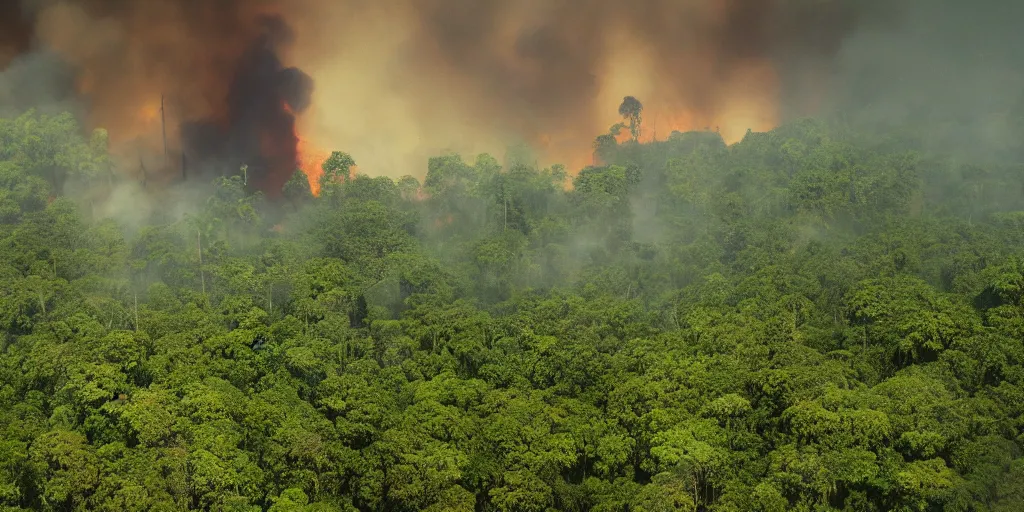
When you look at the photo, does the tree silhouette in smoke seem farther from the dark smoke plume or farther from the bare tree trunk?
the bare tree trunk

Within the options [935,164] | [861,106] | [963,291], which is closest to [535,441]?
[963,291]

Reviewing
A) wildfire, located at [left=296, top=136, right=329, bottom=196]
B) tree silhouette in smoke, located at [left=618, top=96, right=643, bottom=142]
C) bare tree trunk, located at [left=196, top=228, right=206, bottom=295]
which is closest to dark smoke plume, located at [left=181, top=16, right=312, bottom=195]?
wildfire, located at [left=296, top=136, right=329, bottom=196]

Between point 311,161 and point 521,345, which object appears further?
point 311,161

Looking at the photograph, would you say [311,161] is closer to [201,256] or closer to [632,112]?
[201,256]

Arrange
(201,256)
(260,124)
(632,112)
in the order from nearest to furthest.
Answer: (201,256)
(260,124)
(632,112)

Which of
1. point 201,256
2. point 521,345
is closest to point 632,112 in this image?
point 201,256

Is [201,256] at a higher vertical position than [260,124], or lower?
lower

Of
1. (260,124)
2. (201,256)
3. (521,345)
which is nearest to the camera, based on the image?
(521,345)

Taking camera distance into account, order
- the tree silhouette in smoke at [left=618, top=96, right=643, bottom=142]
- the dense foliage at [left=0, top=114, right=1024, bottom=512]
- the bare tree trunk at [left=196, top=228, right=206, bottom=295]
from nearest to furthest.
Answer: the dense foliage at [left=0, top=114, right=1024, bottom=512] → the bare tree trunk at [left=196, top=228, right=206, bottom=295] → the tree silhouette in smoke at [left=618, top=96, right=643, bottom=142]
